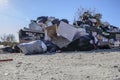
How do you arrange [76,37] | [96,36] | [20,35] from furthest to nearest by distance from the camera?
[20,35] → [96,36] → [76,37]

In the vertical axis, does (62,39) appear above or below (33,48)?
above

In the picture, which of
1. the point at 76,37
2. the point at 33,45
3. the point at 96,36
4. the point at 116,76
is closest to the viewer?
the point at 116,76

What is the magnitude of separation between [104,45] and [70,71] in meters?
7.36

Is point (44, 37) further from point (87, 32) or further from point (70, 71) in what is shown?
point (70, 71)

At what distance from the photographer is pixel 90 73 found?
5254 millimetres

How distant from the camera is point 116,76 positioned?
4.84 metres

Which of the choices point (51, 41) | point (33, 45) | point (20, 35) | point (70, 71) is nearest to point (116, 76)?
point (70, 71)

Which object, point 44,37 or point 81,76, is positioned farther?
point 44,37

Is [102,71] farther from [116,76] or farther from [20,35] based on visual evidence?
[20,35]

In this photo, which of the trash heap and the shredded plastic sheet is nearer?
the shredded plastic sheet

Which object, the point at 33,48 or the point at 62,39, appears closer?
the point at 33,48

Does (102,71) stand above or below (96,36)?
below

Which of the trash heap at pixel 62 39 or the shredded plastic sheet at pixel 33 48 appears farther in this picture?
the trash heap at pixel 62 39

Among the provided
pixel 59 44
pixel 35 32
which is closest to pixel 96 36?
pixel 59 44
